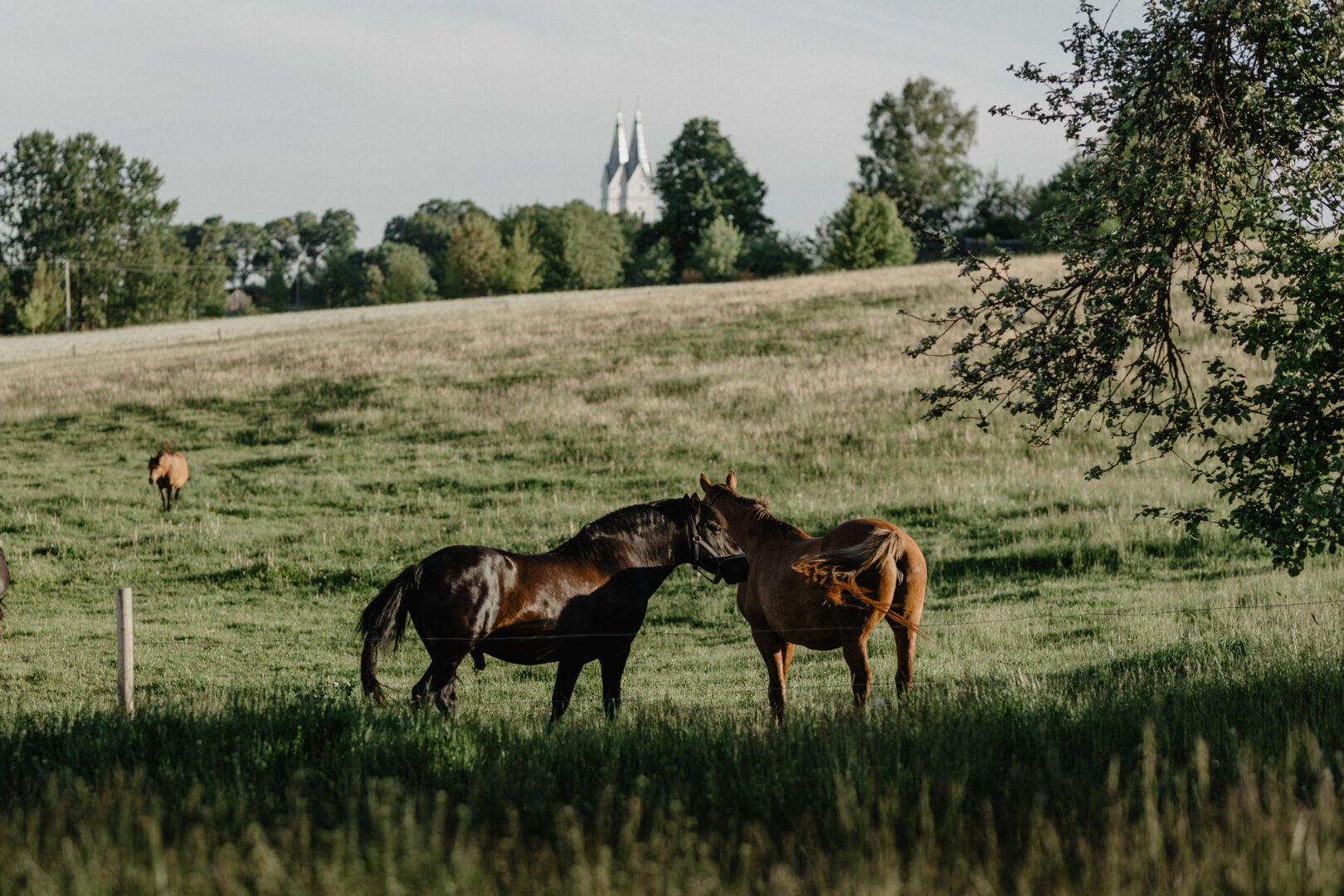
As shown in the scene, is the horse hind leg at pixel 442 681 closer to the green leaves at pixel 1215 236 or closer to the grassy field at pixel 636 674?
the grassy field at pixel 636 674

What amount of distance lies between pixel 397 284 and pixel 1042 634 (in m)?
103

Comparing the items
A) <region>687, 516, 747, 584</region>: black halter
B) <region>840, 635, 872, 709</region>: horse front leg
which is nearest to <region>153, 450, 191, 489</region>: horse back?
<region>687, 516, 747, 584</region>: black halter

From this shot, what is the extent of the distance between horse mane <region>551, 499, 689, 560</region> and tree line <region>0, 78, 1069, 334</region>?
239 feet

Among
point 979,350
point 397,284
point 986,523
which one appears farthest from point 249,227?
point 986,523

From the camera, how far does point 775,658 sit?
966 cm

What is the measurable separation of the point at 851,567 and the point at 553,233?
9783 cm

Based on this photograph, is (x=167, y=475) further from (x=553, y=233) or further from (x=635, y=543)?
(x=553, y=233)

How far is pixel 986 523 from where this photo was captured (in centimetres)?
1964

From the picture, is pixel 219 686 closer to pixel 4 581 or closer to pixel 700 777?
pixel 4 581

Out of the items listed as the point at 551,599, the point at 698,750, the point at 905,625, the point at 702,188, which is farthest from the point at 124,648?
the point at 702,188

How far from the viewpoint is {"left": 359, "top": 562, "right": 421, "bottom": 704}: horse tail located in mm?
8539

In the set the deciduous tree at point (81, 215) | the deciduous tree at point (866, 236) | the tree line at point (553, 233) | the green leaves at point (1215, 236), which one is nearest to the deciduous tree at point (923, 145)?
the tree line at point (553, 233)

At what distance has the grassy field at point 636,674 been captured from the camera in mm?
4699

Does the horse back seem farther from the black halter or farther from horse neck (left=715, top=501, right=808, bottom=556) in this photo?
the black halter
